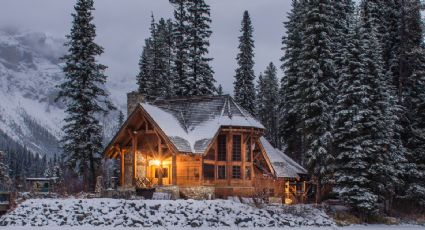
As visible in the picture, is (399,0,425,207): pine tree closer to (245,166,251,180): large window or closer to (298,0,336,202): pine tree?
(298,0,336,202): pine tree

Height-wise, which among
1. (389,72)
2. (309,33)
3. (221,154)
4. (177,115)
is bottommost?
(221,154)

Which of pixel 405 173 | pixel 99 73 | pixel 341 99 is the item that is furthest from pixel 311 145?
pixel 99 73

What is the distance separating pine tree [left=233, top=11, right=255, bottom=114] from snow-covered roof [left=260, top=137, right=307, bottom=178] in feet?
32.4

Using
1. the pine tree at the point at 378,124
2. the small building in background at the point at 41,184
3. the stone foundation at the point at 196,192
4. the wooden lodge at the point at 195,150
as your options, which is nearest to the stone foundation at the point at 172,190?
the wooden lodge at the point at 195,150

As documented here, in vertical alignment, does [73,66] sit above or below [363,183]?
above

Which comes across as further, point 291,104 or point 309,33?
point 291,104

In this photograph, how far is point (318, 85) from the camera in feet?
138

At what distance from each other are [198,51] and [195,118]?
11.7 metres

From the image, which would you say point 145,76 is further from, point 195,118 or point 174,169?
point 174,169

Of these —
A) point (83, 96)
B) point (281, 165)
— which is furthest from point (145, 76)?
point (281, 165)

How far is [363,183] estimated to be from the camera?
122 feet

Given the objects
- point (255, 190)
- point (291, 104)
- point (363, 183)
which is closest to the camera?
point (363, 183)

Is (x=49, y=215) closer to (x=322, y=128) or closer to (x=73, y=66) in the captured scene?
(x=73, y=66)

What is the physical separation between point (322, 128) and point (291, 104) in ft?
32.8
